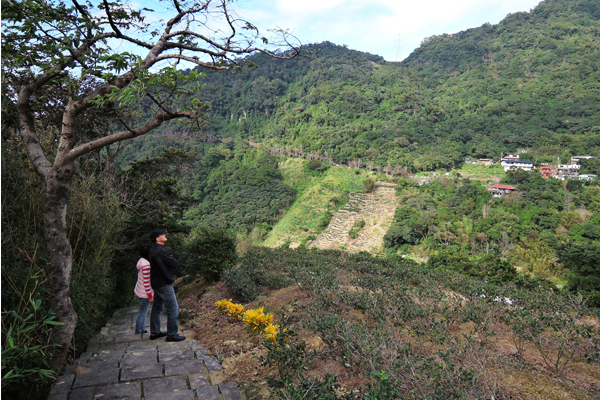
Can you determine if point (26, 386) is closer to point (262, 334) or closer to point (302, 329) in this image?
point (262, 334)

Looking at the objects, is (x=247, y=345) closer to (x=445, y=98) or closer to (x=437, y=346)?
(x=437, y=346)

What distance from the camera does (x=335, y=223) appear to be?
38156 mm

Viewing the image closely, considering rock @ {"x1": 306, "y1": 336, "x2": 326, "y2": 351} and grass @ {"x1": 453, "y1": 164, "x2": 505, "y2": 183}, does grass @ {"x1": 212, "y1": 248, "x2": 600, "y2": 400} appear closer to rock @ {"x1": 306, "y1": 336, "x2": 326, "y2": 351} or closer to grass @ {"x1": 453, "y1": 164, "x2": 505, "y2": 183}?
rock @ {"x1": 306, "y1": 336, "x2": 326, "y2": 351}

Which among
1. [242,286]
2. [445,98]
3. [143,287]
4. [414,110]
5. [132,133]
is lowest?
[242,286]

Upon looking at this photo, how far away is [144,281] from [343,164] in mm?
54388

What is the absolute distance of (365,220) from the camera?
123 ft

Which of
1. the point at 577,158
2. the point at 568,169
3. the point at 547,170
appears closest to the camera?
the point at 568,169

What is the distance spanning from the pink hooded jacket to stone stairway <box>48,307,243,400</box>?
1.60 feet

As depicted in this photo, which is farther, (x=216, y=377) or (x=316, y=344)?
(x=316, y=344)

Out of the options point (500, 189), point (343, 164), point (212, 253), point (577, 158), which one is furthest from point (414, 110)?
point (212, 253)

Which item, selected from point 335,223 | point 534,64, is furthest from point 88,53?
point 534,64

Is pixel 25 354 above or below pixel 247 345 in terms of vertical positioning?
above

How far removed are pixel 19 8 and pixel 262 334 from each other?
317 cm

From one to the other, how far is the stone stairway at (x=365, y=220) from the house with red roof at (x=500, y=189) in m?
10.5
